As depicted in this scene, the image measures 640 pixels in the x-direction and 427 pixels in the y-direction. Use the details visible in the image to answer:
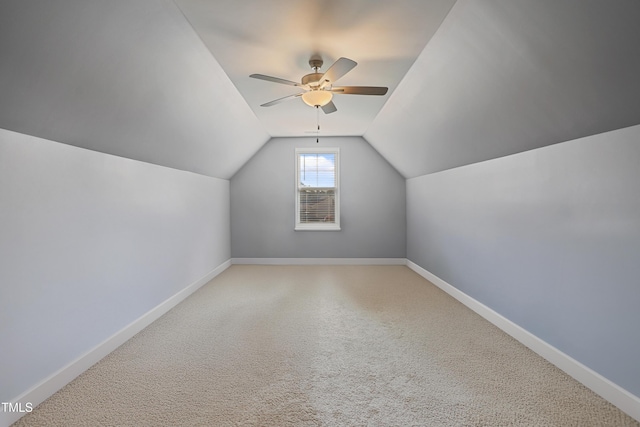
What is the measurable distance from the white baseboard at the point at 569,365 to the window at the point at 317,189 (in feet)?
9.82

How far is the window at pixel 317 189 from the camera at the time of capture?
584cm

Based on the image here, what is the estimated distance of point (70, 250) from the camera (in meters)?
2.18

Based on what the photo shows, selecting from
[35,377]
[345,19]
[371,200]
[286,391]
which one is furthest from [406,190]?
[35,377]

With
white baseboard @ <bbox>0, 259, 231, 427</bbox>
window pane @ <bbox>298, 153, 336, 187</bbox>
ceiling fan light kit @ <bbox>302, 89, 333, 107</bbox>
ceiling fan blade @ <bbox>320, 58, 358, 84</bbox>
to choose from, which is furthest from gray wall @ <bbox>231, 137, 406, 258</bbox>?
ceiling fan blade @ <bbox>320, 58, 358, 84</bbox>

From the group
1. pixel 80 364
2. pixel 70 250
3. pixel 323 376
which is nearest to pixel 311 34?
pixel 70 250

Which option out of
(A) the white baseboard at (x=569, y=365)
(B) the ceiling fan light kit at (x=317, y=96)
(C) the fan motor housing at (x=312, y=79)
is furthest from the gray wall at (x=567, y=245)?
(C) the fan motor housing at (x=312, y=79)

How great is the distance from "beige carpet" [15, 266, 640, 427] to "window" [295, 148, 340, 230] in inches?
Answer: 100

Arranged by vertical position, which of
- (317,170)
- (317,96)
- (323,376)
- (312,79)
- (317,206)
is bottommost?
(323,376)

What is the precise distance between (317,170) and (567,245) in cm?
422

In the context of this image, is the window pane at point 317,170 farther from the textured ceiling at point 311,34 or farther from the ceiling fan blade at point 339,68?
the ceiling fan blade at point 339,68

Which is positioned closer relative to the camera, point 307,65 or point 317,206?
point 307,65

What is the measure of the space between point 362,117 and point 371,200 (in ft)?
5.97

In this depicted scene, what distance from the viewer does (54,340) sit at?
2018mm

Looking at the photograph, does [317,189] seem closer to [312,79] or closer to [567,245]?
[312,79]
